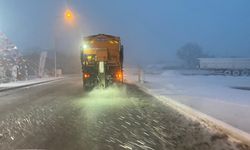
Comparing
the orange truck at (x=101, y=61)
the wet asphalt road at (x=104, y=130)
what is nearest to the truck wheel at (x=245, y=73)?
the orange truck at (x=101, y=61)

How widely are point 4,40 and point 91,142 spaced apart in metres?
45.0

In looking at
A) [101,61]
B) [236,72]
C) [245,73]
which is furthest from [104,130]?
[245,73]

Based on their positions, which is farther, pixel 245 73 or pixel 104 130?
pixel 245 73

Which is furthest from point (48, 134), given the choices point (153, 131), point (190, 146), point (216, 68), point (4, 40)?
point (216, 68)

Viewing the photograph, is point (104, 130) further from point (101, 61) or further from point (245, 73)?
point (245, 73)

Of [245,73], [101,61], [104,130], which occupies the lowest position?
[245,73]

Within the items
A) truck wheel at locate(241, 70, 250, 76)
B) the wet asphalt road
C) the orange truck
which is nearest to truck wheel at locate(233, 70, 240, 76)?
truck wheel at locate(241, 70, 250, 76)

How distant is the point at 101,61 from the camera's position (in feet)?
99.2

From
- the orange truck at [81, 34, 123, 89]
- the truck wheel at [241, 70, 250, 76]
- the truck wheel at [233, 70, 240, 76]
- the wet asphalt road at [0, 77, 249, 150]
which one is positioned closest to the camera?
the wet asphalt road at [0, 77, 249, 150]

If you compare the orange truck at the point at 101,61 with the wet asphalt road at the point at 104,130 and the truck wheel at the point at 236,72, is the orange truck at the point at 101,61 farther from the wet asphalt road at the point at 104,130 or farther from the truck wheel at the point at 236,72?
the truck wheel at the point at 236,72

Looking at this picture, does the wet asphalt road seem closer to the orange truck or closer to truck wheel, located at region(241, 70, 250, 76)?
the orange truck

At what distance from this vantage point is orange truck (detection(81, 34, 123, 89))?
1182 inches

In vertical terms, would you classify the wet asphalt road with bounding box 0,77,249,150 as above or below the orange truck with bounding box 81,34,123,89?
below

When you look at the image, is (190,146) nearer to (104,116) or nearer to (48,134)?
(48,134)
